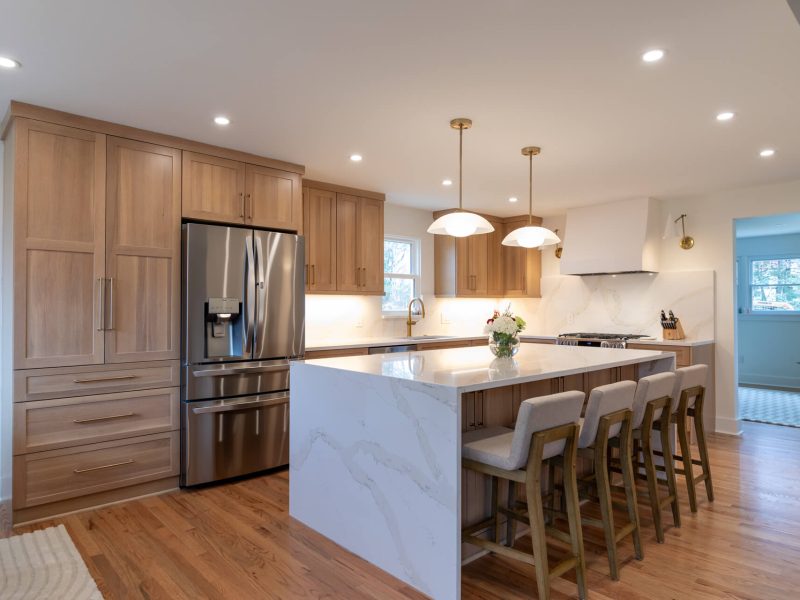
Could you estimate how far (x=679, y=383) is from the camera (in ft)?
9.91

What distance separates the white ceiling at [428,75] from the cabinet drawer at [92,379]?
5.09ft

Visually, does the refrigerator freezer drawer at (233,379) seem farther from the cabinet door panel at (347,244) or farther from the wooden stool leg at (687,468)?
the wooden stool leg at (687,468)

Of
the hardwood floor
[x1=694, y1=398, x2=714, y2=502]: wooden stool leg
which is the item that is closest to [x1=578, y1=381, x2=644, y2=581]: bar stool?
the hardwood floor

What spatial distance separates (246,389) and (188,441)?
51 centimetres

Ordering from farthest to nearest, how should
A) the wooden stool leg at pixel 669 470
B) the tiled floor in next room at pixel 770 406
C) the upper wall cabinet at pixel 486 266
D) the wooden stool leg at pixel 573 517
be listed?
1. the upper wall cabinet at pixel 486 266
2. the tiled floor in next room at pixel 770 406
3. the wooden stool leg at pixel 669 470
4. the wooden stool leg at pixel 573 517

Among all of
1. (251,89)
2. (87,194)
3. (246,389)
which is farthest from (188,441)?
(251,89)

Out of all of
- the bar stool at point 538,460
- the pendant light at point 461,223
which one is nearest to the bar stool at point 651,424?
the bar stool at point 538,460

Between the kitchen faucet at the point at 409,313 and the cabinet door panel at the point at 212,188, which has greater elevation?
the cabinet door panel at the point at 212,188

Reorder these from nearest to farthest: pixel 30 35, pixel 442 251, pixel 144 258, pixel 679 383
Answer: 1. pixel 30 35
2. pixel 679 383
3. pixel 144 258
4. pixel 442 251

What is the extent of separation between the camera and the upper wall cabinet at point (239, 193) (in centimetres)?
363

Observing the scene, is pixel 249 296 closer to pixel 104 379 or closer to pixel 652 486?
pixel 104 379

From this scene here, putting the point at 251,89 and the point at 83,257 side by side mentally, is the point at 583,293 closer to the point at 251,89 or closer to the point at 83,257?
the point at 251,89

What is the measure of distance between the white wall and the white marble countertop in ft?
19.1

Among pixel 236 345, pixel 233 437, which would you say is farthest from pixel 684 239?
pixel 233 437
